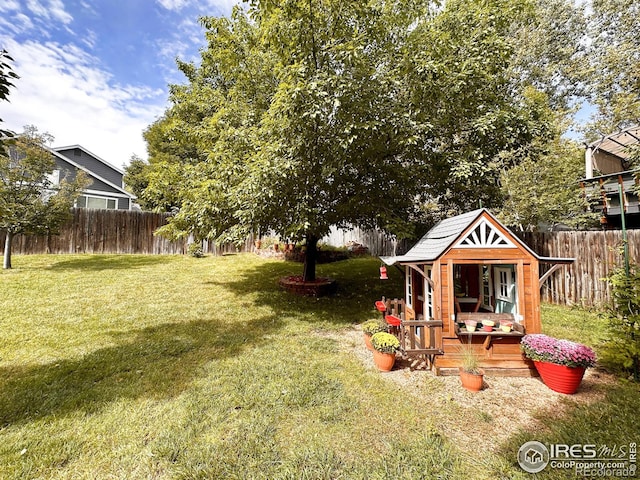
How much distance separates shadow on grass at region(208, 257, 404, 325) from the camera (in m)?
7.70

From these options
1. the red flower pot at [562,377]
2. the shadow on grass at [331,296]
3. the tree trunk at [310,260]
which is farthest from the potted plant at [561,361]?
the tree trunk at [310,260]

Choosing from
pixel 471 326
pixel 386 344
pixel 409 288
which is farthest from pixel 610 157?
pixel 386 344

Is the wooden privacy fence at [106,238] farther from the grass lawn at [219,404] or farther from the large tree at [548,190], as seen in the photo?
the large tree at [548,190]

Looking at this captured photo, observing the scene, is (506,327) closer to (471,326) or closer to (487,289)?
(471,326)

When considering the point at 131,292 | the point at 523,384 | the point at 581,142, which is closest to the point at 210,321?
the point at 131,292

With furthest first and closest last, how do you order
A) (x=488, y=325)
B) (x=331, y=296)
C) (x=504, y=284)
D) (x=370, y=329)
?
1. (x=331, y=296)
2. (x=370, y=329)
3. (x=504, y=284)
4. (x=488, y=325)

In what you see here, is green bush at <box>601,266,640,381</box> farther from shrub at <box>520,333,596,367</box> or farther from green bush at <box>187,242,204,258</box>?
green bush at <box>187,242,204,258</box>

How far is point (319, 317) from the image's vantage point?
740 centimetres

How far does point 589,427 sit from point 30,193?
16.8 meters

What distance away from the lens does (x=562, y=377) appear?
383 centimetres

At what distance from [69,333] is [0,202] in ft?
27.7

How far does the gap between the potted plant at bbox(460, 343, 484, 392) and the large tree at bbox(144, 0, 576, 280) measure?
11.4 feet

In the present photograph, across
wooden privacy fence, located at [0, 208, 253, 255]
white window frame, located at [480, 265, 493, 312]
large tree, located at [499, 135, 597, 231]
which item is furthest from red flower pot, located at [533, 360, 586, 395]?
wooden privacy fence, located at [0, 208, 253, 255]

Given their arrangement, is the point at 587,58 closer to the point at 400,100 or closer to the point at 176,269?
the point at 400,100
